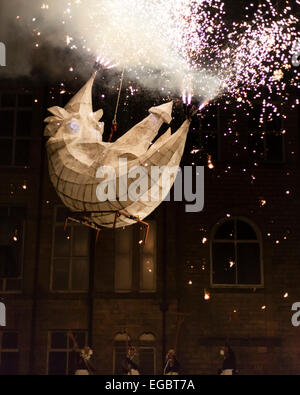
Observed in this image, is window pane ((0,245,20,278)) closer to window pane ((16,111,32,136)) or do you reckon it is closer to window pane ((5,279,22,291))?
window pane ((5,279,22,291))

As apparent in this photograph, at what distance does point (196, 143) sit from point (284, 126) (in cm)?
214

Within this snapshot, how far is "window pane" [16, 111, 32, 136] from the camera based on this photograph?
11914 mm

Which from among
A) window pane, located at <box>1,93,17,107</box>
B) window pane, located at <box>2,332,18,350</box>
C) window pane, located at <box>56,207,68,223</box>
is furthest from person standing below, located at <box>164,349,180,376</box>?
window pane, located at <box>1,93,17,107</box>

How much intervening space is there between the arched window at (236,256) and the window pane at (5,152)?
5115mm

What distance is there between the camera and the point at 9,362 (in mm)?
10742

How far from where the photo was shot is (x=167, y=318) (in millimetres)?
10844

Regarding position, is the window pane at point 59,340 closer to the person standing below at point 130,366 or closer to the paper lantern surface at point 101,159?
the person standing below at point 130,366

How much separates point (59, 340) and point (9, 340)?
3.60ft

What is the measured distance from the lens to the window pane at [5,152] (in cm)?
1167

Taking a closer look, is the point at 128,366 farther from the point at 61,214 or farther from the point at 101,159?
the point at 101,159

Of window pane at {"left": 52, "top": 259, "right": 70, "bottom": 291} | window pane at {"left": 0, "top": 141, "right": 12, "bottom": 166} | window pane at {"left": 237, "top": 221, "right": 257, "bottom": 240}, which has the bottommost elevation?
window pane at {"left": 52, "top": 259, "right": 70, "bottom": 291}

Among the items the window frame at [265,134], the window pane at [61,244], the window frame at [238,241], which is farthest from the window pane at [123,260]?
the window frame at [265,134]

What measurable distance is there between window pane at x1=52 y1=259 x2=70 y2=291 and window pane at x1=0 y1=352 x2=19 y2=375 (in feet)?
5.44
